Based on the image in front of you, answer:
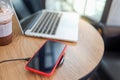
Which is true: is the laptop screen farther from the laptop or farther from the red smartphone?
the red smartphone

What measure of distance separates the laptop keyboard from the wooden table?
0.07 meters

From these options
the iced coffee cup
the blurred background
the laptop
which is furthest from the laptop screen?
the iced coffee cup

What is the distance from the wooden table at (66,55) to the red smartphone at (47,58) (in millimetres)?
24

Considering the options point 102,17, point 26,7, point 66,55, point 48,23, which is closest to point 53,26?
point 48,23

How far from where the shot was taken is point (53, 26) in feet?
2.99

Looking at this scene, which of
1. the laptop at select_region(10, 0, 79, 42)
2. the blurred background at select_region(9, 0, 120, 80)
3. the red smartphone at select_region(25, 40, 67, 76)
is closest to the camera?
the red smartphone at select_region(25, 40, 67, 76)

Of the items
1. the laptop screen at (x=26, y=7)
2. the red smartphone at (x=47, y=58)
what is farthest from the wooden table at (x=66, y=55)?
the laptop screen at (x=26, y=7)

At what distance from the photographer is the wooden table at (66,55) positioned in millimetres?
596

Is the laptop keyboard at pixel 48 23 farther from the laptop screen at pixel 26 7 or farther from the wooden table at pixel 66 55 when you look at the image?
the laptop screen at pixel 26 7

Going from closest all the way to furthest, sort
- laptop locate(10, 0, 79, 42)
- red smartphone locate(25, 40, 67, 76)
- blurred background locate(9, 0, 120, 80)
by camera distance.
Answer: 1. red smartphone locate(25, 40, 67, 76)
2. laptop locate(10, 0, 79, 42)
3. blurred background locate(9, 0, 120, 80)

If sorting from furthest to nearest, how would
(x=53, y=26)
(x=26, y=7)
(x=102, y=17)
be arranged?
(x=102, y=17) < (x=26, y=7) < (x=53, y=26)

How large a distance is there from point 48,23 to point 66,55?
0.98 ft

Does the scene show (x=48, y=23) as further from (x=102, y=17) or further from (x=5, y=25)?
(x=102, y=17)

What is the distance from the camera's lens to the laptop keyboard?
0.86 meters
